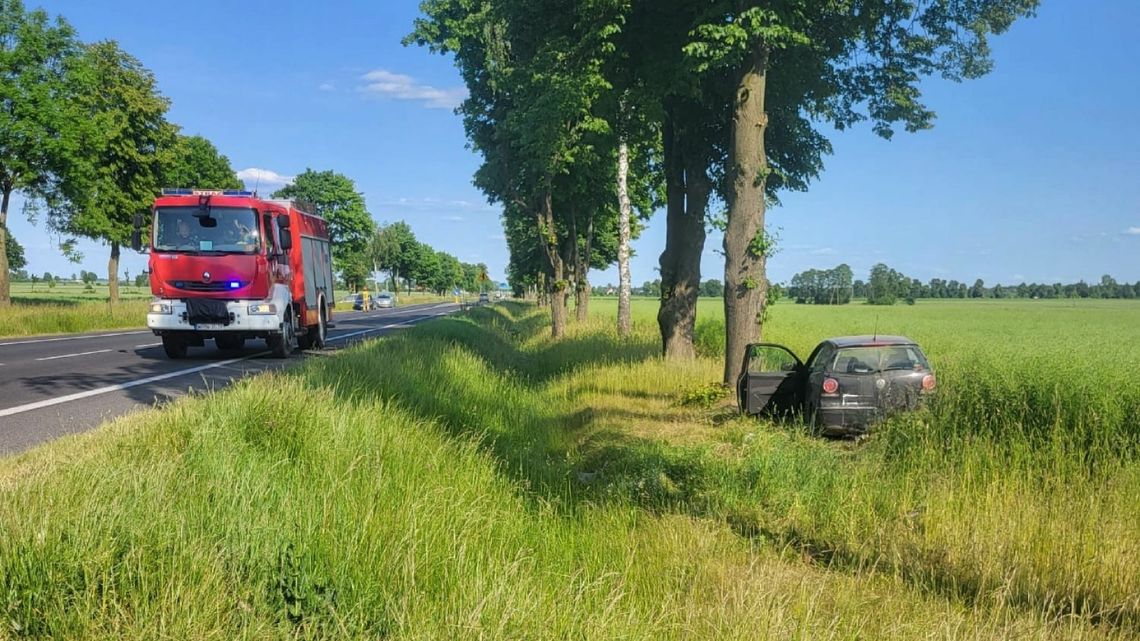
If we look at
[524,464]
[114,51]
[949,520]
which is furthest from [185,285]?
[114,51]

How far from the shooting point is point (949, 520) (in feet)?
16.1

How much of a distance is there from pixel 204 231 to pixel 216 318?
179 centimetres

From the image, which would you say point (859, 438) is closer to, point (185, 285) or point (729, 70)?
point (729, 70)

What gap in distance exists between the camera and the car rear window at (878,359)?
8.05 m

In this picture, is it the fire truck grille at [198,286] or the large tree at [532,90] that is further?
the fire truck grille at [198,286]

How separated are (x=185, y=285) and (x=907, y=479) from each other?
13.9 metres

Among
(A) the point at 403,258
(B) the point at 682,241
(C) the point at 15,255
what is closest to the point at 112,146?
(B) the point at 682,241

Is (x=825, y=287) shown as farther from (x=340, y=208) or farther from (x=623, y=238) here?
(x=623, y=238)

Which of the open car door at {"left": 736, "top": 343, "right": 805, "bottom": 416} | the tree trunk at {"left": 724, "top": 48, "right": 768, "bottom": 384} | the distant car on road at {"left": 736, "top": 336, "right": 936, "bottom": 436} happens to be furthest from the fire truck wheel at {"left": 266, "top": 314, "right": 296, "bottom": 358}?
the distant car on road at {"left": 736, "top": 336, "right": 936, "bottom": 436}

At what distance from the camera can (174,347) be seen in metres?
16.1

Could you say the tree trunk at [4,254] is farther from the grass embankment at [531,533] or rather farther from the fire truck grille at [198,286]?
the grass embankment at [531,533]

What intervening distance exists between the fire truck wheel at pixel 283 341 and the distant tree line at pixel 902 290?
74759 mm

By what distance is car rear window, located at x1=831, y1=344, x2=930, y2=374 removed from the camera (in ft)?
26.4

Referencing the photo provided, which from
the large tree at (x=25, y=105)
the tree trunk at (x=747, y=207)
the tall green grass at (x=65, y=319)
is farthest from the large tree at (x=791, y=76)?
the large tree at (x=25, y=105)
